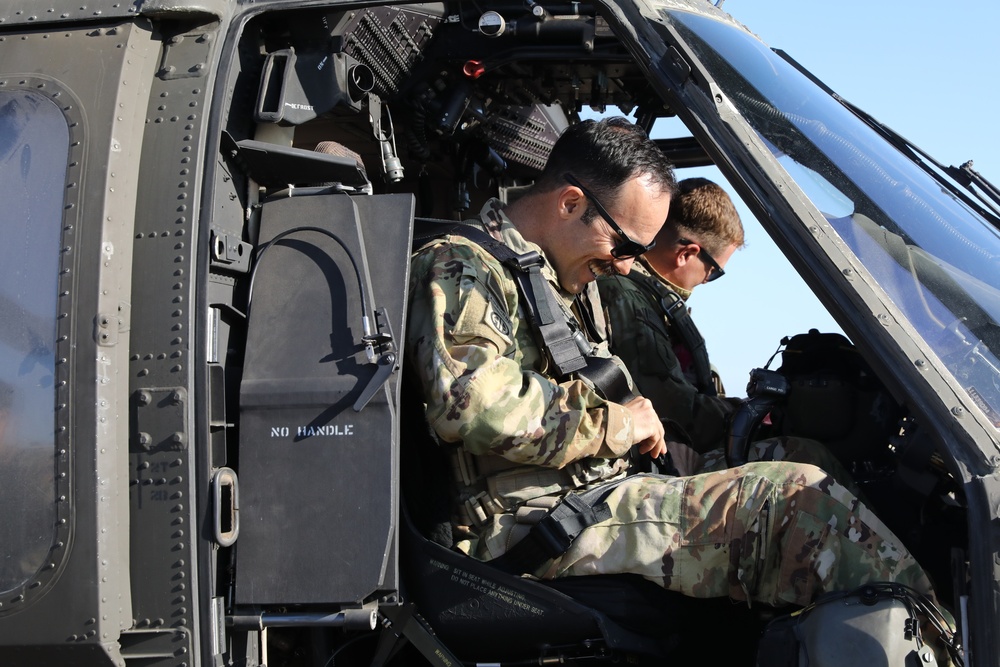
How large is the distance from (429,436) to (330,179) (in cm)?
67

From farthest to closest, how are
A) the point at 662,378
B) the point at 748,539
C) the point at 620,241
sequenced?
the point at 662,378, the point at 620,241, the point at 748,539

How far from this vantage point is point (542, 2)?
262 centimetres

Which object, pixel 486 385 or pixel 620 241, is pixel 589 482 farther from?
pixel 620 241

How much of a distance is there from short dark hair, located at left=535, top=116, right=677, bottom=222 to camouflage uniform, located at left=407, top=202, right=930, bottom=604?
17.9 inches

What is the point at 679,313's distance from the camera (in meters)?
3.73

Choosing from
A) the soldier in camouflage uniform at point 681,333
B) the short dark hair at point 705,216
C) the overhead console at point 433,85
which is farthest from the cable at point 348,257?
the short dark hair at point 705,216

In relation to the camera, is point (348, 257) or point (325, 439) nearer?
point (325, 439)

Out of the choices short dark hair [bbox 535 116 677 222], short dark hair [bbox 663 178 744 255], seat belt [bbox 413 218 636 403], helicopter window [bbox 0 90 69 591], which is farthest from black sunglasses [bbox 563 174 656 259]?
helicopter window [bbox 0 90 69 591]

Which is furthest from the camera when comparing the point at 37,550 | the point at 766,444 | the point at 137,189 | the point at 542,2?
the point at 766,444

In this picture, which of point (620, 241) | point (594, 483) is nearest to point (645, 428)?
point (594, 483)

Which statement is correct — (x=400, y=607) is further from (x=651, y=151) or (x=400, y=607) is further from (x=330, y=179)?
(x=651, y=151)

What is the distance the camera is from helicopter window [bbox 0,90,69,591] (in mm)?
2064

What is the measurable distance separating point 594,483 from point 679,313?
1.41 m

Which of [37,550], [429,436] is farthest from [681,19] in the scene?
[37,550]
